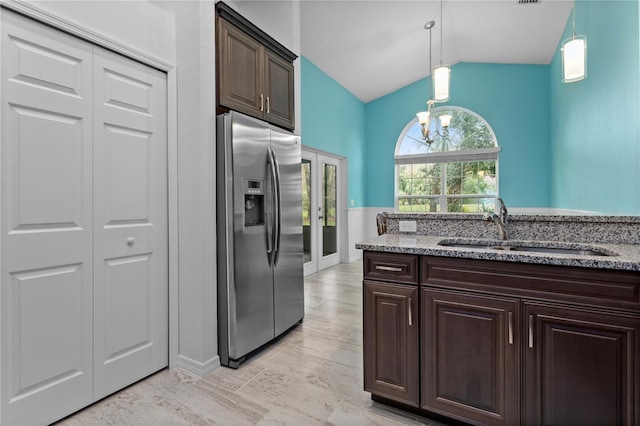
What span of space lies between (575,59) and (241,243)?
2.33 m

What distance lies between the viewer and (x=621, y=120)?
2531 millimetres

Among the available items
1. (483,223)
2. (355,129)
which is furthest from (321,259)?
(483,223)

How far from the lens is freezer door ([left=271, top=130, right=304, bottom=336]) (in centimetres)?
265

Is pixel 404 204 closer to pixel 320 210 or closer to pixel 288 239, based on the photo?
pixel 320 210

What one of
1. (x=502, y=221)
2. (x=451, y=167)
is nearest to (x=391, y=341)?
(x=502, y=221)

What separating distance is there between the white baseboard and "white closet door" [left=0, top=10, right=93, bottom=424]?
53 cm

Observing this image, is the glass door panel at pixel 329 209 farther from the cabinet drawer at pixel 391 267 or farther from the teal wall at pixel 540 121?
the cabinet drawer at pixel 391 267

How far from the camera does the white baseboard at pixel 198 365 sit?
2.15 metres

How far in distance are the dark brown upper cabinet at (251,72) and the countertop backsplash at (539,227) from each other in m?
1.35

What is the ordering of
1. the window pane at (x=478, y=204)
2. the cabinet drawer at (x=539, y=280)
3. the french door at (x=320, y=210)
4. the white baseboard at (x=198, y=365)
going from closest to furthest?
1. the cabinet drawer at (x=539, y=280)
2. the white baseboard at (x=198, y=365)
3. the french door at (x=320, y=210)
4. the window pane at (x=478, y=204)

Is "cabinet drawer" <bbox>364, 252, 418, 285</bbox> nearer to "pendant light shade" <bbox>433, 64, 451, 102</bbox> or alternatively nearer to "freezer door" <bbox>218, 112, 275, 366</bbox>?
"freezer door" <bbox>218, 112, 275, 366</bbox>

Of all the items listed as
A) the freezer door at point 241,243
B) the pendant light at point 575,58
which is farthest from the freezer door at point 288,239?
the pendant light at point 575,58

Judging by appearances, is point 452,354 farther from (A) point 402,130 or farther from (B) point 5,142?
(A) point 402,130

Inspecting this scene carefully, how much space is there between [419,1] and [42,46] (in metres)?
3.94
